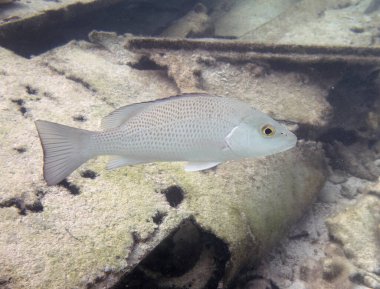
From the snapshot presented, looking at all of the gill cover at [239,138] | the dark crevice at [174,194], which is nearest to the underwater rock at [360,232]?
the dark crevice at [174,194]

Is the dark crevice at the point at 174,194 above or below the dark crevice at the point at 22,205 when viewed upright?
below

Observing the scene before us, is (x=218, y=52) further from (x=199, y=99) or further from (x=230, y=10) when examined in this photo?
(x=230, y=10)

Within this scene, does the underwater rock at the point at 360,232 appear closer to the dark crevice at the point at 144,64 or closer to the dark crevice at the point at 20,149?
the dark crevice at the point at 144,64

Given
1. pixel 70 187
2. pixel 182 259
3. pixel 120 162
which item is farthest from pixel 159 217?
pixel 70 187

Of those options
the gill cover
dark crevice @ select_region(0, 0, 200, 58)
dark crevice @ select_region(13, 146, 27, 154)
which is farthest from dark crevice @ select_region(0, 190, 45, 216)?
dark crevice @ select_region(0, 0, 200, 58)

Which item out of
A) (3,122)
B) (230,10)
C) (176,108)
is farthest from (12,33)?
(230,10)

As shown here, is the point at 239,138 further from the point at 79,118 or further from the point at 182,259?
the point at 79,118
